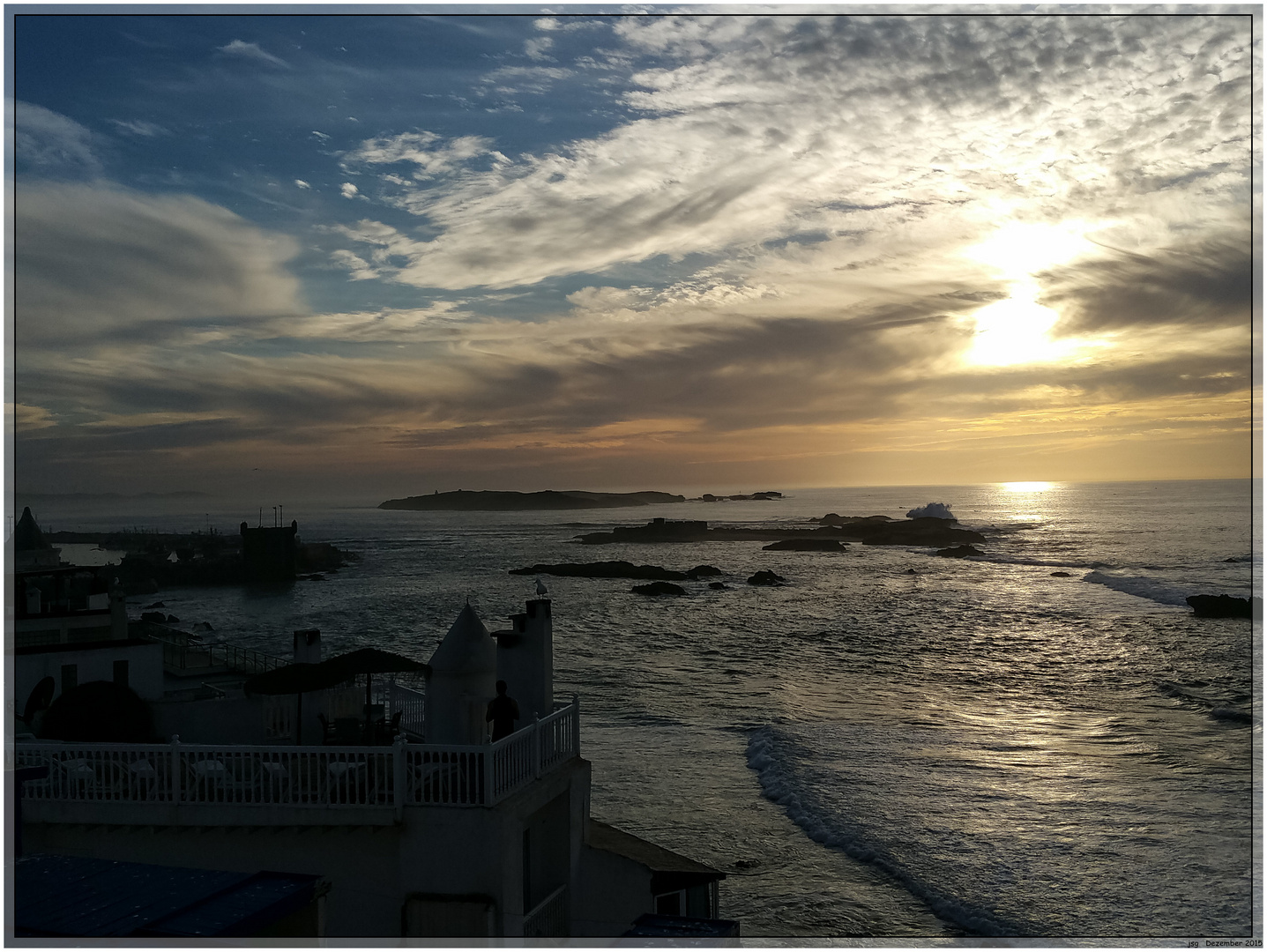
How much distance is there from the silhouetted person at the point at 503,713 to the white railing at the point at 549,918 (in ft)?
6.23

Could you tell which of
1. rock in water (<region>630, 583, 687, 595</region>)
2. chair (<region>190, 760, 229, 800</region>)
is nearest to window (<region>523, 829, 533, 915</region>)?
chair (<region>190, 760, 229, 800</region>)

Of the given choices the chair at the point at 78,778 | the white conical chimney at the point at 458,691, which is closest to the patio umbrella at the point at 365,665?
the white conical chimney at the point at 458,691

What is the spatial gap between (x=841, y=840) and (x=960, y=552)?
8418 centimetres

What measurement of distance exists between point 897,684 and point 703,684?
767 centimetres

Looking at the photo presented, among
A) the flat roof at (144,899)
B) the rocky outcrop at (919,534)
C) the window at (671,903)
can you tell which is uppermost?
the flat roof at (144,899)

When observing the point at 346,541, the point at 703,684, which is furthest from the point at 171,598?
the point at 703,684

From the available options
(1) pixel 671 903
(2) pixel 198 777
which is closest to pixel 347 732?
(2) pixel 198 777

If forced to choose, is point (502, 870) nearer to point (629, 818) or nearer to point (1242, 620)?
point (629, 818)

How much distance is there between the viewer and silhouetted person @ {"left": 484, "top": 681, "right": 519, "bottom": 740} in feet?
34.2

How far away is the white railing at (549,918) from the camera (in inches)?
379

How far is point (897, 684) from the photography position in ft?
116

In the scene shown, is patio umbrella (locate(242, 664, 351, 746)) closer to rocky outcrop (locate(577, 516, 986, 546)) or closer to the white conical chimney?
the white conical chimney

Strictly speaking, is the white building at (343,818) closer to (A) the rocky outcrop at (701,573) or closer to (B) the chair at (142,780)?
(B) the chair at (142,780)

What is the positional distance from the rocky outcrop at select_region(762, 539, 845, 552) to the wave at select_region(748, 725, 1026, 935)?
8370 cm
